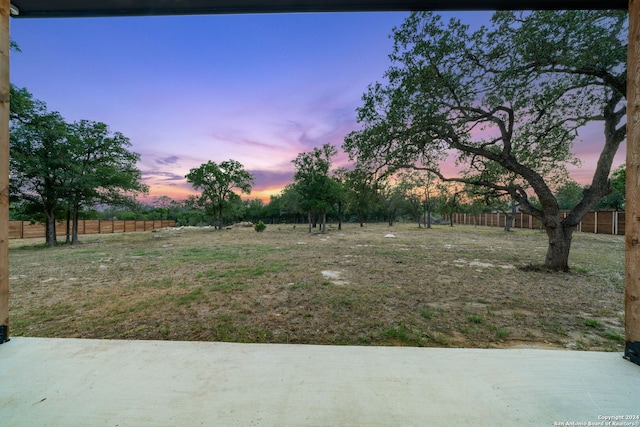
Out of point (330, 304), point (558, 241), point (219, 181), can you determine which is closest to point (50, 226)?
point (219, 181)

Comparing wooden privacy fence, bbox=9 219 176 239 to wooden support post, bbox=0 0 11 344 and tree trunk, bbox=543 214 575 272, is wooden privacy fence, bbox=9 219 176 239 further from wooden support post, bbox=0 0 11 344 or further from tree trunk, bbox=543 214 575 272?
tree trunk, bbox=543 214 575 272

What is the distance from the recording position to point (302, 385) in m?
1.33

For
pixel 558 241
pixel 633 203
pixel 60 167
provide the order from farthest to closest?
pixel 60 167 < pixel 558 241 < pixel 633 203

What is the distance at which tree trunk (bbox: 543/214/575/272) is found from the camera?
→ 5.21 metres

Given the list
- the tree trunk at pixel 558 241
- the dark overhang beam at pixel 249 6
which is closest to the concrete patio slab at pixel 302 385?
the dark overhang beam at pixel 249 6

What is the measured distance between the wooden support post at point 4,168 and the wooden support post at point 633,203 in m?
4.54

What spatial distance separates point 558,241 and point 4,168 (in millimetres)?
9006

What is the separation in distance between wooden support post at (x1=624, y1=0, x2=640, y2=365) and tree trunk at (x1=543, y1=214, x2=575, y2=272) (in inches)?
190

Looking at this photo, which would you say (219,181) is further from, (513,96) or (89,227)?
(513,96)

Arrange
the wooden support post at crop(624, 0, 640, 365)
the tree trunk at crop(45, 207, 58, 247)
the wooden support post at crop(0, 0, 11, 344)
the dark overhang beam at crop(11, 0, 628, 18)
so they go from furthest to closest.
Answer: the tree trunk at crop(45, 207, 58, 247)
the dark overhang beam at crop(11, 0, 628, 18)
the wooden support post at crop(0, 0, 11, 344)
the wooden support post at crop(624, 0, 640, 365)

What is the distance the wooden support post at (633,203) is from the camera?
1555 mm

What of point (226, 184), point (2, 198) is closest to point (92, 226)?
point (226, 184)

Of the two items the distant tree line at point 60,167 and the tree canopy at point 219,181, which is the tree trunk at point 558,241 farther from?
the tree canopy at point 219,181

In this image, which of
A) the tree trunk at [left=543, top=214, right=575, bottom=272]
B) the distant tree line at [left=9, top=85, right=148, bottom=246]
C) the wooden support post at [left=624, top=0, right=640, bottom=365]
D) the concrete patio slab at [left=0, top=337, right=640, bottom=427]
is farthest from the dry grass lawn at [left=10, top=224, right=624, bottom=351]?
the distant tree line at [left=9, top=85, right=148, bottom=246]
